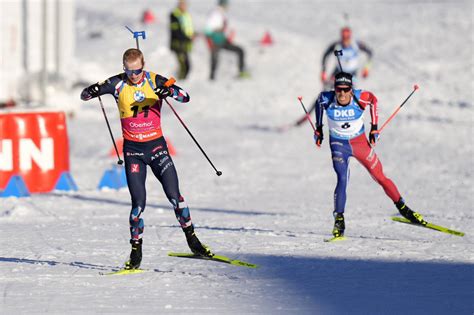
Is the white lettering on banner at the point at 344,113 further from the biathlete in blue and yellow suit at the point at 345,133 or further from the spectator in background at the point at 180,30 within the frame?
the spectator in background at the point at 180,30

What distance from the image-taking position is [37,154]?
→ 46.6 ft

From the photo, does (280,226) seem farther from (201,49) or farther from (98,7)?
(98,7)

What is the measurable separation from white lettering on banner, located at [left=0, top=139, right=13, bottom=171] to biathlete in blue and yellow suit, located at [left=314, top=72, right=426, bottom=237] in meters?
5.13

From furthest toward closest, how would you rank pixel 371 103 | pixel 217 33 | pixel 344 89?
pixel 217 33 → pixel 371 103 → pixel 344 89

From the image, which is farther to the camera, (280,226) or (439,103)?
(439,103)

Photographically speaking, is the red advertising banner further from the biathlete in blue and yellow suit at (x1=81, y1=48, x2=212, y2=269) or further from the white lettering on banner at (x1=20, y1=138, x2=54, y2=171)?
the biathlete in blue and yellow suit at (x1=81, y1=48, x2=212, y2=269)

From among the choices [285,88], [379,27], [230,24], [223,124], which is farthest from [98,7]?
[223,124]

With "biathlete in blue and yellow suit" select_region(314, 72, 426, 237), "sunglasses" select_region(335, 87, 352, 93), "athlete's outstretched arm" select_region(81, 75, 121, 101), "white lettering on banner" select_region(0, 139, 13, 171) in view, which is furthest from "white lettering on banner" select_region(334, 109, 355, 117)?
"white lettering on banner" select_region(0, 139, 13, 171)

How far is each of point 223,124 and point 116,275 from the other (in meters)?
12.8

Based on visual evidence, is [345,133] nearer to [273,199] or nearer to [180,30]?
[273,199]

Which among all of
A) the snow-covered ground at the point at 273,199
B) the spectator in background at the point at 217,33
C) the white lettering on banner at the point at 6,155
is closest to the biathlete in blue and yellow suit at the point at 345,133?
the snow-covered ground at the point at 273,199

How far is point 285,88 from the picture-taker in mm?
24172

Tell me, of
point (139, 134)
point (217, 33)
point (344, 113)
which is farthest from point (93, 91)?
point (217, 33)

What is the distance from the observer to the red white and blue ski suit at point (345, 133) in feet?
34.6
